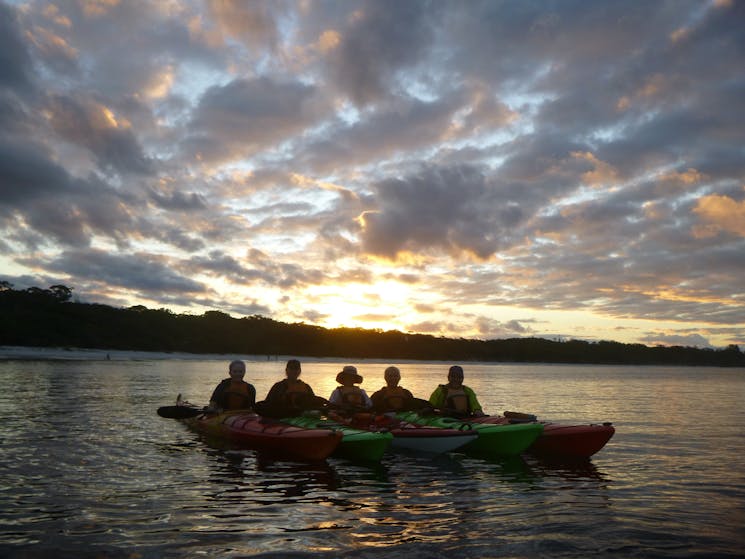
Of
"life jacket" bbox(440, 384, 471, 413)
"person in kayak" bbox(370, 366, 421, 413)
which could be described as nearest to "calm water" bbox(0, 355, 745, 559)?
"life jacket" bbox(440, 384, 471, 413)

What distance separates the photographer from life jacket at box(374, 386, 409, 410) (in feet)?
51.1

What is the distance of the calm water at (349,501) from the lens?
7.03 m

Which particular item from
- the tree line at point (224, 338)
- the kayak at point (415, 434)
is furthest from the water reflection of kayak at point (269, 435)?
the tree line at point (224, 338)

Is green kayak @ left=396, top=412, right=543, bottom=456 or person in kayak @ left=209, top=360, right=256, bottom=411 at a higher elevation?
person in kayak @ left=209, top=360, right=256, bottom=411

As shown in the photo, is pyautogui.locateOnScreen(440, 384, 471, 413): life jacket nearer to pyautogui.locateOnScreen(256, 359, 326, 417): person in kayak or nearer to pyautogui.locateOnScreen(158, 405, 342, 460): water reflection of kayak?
pyautogui.locateOnScreen(256, 359, 326, 417): person in kayak

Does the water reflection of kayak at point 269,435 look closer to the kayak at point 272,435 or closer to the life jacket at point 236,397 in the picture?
the kayak at point 272,435

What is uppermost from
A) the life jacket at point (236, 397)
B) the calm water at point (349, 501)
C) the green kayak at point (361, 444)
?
the life jacket at point (236, 397)

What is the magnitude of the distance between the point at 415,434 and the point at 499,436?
1879 mm

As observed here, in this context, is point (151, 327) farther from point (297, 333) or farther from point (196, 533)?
point (196, 533)

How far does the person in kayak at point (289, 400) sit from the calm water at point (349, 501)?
4.08 feet

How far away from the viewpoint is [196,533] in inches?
292

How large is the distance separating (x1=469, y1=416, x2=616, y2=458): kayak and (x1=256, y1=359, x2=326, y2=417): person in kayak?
4.21 metres

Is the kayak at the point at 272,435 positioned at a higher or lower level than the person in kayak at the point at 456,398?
lower

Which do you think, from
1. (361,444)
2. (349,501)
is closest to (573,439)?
(361,444)
